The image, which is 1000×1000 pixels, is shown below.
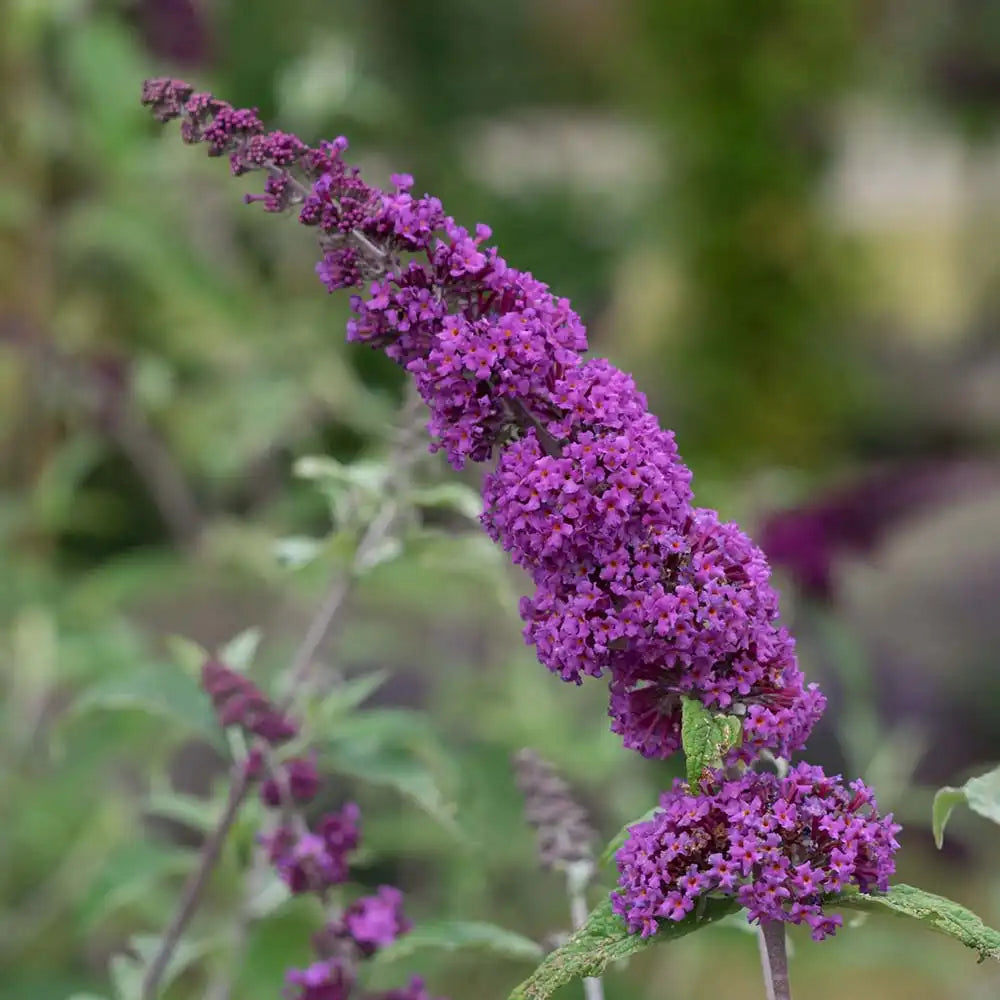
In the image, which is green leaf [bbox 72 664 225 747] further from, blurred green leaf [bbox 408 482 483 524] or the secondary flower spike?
the secondary flower spike

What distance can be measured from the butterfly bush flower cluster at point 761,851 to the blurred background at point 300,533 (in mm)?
543

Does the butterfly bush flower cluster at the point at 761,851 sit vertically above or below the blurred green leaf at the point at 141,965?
below

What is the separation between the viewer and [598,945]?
93 centimetres

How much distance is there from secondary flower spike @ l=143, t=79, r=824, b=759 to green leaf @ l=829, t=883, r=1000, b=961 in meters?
0.11

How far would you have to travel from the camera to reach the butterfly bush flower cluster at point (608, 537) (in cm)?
92

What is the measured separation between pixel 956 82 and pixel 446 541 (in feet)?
40.4

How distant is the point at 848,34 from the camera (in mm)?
8438

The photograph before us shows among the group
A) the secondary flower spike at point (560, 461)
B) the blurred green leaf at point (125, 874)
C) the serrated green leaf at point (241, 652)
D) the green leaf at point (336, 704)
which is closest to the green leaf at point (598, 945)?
the secondary flower spike at point (560, 461)

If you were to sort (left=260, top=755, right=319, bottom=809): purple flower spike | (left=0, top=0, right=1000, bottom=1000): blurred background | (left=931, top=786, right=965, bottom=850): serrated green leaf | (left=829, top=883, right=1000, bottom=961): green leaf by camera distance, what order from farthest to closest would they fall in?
1. (left=0, top=0, right=1000, bottom=1000): blurred background
2. (left=260, top=755, right=319, bottom=809): purple flower spike
3. (left=931, top=786, right=965, bottom=850): serrated green leaf
4. (left=829, top=883, right=1000, bottom=961): green leaf

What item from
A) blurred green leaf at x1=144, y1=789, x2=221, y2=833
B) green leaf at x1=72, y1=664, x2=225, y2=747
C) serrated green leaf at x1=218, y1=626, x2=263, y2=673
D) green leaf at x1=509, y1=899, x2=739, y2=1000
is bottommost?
green leaf at x1=509, y1=899, x2=739, y2=1000

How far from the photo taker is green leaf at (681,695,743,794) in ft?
3.00

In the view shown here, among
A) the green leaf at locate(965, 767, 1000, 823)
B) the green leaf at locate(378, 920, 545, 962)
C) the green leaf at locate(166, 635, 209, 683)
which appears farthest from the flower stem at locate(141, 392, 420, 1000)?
the green leaf at locate(965, 767, 1000, 823)

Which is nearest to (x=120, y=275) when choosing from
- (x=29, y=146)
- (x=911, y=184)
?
(x=29, y=146)

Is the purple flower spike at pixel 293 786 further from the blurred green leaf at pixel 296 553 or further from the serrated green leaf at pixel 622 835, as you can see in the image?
the serrated green leaf at pixel 622 835
